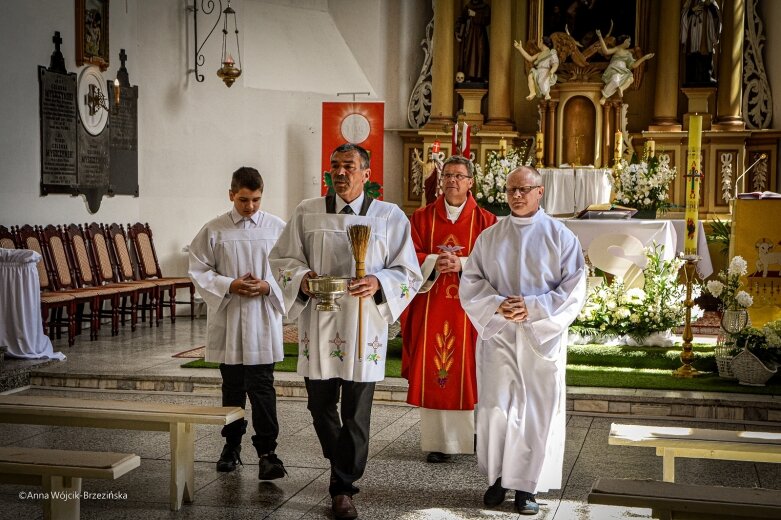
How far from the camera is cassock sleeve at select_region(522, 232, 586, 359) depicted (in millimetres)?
4766

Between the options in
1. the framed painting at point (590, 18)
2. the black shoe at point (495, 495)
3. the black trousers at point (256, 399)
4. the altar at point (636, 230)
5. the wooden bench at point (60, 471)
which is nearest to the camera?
the wooden bench at point (60, 471)

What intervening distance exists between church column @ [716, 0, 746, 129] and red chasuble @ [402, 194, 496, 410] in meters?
9.27

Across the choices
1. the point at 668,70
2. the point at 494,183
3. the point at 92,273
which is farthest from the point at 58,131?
the point at 668,70

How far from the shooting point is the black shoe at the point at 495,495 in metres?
4.87

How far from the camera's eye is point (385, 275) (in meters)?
4.76

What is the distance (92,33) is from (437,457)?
26.0ft

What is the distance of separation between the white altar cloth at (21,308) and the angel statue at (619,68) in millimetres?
8194

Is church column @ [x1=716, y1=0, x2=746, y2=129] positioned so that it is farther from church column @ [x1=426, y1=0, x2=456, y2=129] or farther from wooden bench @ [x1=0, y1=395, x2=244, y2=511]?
wooden bench @ [x1=0, y1=395, x2=244, y2=511]

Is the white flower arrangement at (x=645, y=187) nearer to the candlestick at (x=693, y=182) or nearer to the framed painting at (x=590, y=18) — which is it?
the framed painting at (x=590, y=18)

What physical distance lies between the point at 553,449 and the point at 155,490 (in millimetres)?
2004

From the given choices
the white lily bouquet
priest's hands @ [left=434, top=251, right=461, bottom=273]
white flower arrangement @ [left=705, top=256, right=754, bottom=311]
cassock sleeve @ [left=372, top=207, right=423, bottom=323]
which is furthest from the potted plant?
the white lily bouquet

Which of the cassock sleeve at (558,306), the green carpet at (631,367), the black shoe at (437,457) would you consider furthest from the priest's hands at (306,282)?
the green carpet at (631,367)

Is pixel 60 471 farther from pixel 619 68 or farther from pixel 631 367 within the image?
pixel 619 68

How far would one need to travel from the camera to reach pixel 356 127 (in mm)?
14328
